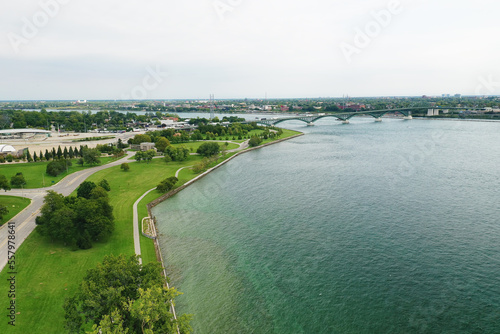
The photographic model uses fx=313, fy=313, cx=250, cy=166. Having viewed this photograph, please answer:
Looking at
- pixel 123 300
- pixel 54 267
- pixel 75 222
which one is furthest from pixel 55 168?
pixel 123 300

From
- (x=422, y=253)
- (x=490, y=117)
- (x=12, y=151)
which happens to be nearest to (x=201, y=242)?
(x=422, y=253)

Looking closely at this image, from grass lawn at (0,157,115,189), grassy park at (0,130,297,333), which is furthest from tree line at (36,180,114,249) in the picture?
grass lawn at (0,157,115,189)

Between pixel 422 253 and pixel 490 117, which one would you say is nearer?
pixel 422 253

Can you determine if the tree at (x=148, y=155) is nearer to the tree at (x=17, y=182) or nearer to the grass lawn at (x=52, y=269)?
the tree at (x=17, y=182)

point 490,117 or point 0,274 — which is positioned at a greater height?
point 490,117

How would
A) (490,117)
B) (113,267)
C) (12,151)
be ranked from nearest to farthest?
(113,267) < (12,151) < (490,117)

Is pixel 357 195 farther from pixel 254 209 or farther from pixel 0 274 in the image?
pixel 0 274

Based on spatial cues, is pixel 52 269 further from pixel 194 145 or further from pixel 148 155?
pixel 194 145
